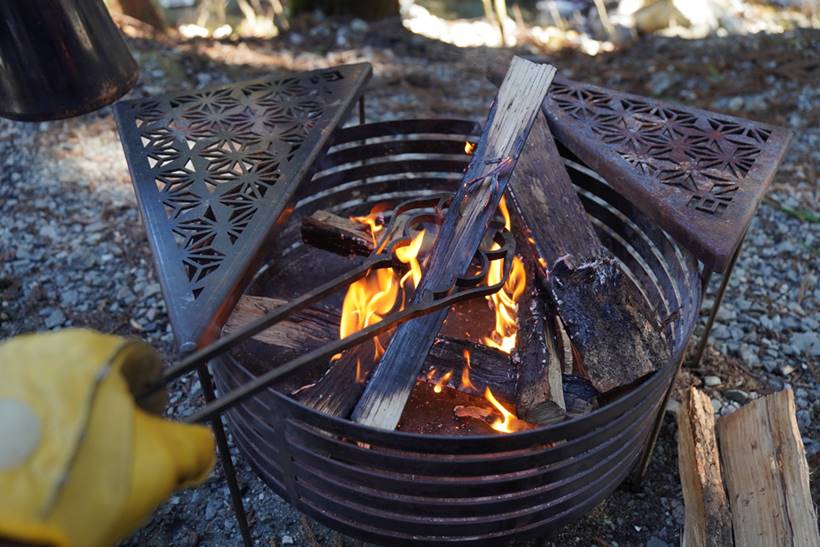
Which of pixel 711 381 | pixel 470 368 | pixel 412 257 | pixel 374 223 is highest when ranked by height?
pixel 412 257

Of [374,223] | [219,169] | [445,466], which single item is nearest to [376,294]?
[374,223]

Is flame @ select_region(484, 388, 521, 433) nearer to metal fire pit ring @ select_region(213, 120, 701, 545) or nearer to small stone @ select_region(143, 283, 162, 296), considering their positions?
metal fire pit ring @ select_region(213, 120, 701, 545)

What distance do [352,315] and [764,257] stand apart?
8.15 ft

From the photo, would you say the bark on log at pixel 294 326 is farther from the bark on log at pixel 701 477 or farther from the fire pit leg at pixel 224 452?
the bark on log at pixel 701 477

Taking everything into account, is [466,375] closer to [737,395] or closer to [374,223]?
[374,223]

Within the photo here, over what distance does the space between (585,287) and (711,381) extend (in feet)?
3.96

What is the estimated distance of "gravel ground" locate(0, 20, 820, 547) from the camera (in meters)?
2.47

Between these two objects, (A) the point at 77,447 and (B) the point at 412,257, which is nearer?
(A) the point at 77,447

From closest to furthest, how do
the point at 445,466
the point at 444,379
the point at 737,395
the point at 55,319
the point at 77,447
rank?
the point at 77,447 < the point at 445,466 < the point at 444,379 < the point at 737,395 < the point at 55,319

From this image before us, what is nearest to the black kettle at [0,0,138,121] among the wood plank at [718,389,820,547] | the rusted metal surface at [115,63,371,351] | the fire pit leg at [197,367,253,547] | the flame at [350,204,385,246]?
the rusted metal surface at [115,63,371,351]

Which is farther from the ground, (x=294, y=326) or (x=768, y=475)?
(x=294, y=326)

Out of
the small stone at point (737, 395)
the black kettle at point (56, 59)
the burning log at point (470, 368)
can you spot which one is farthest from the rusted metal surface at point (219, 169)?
the small stone at point (737, 395)

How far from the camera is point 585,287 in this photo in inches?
83.1

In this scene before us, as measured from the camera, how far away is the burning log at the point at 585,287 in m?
2.03
